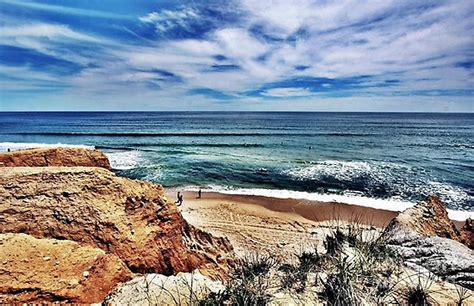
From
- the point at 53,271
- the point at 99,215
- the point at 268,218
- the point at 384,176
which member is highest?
the point at 99,215

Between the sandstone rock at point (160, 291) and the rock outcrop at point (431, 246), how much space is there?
319 centimetres

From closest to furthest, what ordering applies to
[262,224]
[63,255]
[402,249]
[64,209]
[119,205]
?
[63,255], [64,209], [119,205], [402,249], [262,224]

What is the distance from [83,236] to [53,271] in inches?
29.3

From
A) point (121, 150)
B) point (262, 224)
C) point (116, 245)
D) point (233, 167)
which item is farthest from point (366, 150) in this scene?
point (116, 245)

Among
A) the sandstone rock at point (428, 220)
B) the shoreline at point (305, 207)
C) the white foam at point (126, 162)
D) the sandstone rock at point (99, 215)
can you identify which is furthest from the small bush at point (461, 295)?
the white foam at point (126, 162)

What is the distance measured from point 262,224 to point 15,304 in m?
9.40

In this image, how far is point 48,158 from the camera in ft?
18.7

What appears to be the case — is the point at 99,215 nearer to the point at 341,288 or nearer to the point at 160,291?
the point at 160,291

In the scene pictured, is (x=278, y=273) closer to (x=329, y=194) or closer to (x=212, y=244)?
(x=212, y=244)

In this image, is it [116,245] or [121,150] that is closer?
[116,245]

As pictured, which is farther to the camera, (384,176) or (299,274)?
(384,176)

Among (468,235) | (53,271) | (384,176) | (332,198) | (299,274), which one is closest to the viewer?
(53,271)

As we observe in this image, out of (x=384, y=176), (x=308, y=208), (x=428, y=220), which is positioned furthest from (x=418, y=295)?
(x=384, y=176)

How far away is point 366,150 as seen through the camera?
108ft
